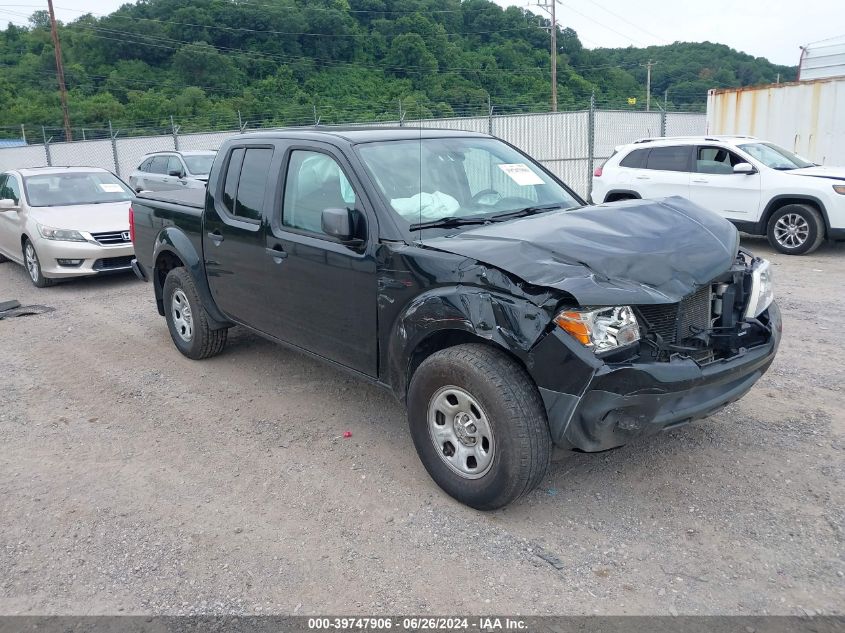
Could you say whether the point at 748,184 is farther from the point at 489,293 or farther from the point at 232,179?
the point at 489,293

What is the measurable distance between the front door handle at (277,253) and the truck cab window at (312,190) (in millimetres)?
175

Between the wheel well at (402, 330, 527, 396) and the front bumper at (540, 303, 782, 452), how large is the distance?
0.40m

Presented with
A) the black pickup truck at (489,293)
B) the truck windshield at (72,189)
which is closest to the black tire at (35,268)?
the truck windshield at (72,189)

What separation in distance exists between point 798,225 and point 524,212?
290 inches

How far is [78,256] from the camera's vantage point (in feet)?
30.3

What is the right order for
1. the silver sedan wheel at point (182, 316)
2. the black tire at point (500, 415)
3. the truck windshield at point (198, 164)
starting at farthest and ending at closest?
the truck windshield at point (198, 164)
the silver sedan wheel at point (182, 316)
the black tire at point (500, 415)

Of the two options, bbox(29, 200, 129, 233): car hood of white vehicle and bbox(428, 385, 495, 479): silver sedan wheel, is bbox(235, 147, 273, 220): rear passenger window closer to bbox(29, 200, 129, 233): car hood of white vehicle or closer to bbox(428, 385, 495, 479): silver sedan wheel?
bbox(428, 385, 495, 479): silver sedan wheel

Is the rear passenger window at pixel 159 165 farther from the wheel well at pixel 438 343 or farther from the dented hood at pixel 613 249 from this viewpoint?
the dented hood at pixel 613 249

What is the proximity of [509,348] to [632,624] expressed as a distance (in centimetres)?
125

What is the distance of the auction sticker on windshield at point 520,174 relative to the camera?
470 centimetres

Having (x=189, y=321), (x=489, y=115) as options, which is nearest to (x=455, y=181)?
(x=189, y=321)

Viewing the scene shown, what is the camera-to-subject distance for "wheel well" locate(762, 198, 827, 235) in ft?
32.3

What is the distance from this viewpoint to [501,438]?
3320 millimetres

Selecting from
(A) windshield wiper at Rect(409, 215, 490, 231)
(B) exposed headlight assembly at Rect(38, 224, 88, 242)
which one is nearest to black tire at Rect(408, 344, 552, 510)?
(A) windshield wiper at Rect(409, 215, 490, 231)
